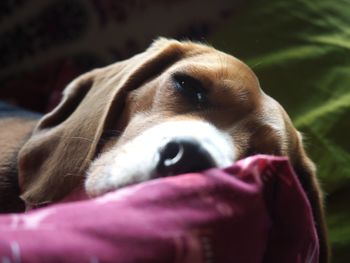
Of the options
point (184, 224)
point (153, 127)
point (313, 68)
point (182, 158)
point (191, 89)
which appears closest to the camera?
point (184, 224)

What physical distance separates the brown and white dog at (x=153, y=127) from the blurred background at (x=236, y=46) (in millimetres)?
373

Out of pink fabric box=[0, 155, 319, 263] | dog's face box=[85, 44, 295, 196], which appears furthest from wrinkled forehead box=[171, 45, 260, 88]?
pink fabric box=[0, 155, 319, 263]

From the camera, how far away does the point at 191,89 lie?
1.32 m

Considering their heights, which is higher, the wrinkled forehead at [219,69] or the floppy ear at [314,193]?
the wrinkled forehead at [219,69]

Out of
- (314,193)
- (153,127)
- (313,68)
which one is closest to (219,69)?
(153,127)

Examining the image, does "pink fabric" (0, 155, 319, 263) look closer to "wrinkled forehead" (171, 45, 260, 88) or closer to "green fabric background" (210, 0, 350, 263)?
"wrinkled forehead" (171, 45, 260, 88)

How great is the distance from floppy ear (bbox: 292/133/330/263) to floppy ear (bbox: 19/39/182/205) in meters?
0.44

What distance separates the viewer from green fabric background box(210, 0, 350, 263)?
1.68 m

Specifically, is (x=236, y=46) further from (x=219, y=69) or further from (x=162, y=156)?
(x=162, y=156)

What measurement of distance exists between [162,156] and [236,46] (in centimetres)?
115

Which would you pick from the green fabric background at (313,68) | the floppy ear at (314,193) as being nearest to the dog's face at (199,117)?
the floppy ear at (314,193)

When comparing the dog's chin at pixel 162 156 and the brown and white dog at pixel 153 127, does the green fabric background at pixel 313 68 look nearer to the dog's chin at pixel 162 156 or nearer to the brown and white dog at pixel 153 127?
the brown and white dog at pixel 153 127

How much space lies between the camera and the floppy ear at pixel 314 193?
1.25 m

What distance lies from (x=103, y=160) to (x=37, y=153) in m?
0.31
